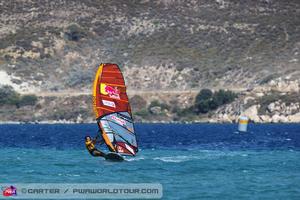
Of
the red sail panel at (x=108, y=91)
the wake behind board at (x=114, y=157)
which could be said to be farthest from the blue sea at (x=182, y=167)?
Result: the red sail panel at (x=108, y=91)

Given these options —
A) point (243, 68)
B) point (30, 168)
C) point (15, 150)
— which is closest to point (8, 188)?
point (30, 168)

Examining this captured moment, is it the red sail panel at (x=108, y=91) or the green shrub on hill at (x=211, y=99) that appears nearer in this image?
the red sail panel at (x=108, y=91)

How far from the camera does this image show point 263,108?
164750 mm

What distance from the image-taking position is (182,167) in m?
67.2

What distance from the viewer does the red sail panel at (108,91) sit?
6719 centimetres

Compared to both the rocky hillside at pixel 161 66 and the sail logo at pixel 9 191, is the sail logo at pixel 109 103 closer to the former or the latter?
the sail logo at pixel 9 191

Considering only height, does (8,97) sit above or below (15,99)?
above

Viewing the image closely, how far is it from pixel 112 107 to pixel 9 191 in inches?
666

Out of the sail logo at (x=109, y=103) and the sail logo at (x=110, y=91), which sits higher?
the sail logo at (x=110, y=91)

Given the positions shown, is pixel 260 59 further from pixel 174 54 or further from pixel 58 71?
pixel 58 71

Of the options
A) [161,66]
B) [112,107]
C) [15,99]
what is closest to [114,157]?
[112,107]

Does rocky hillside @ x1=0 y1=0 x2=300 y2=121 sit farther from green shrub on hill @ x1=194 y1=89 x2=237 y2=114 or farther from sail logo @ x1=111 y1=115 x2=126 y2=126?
sail logo @ x1=111 y1=115 x2=126 y2=126

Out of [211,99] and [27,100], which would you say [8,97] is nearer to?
[27,100]

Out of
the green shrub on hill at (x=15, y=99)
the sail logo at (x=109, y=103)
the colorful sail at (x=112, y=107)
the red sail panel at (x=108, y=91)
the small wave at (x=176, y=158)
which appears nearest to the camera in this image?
the red sail panel at (x=108, y=91)
